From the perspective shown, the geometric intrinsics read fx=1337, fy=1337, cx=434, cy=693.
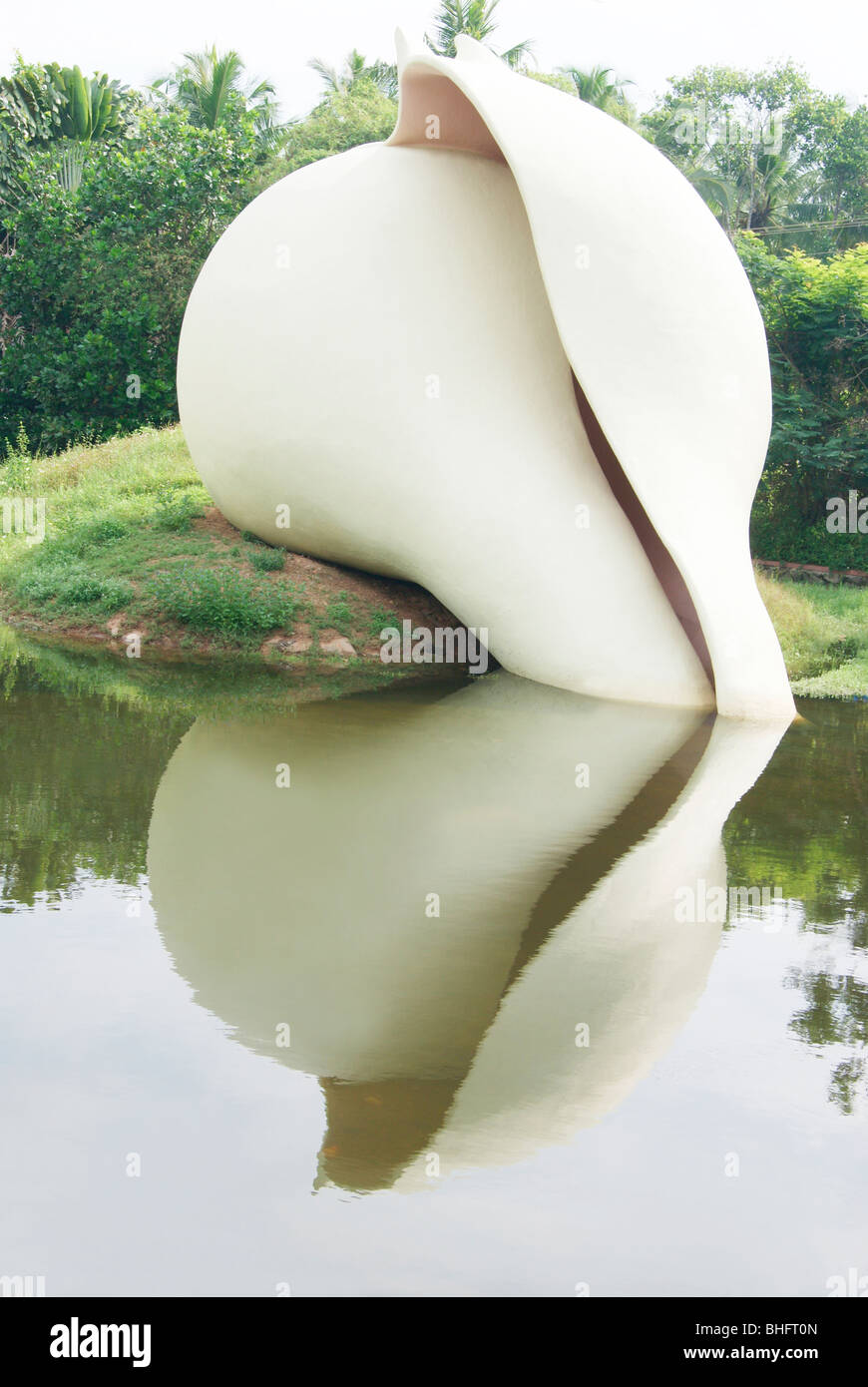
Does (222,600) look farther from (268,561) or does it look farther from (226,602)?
(268,561)

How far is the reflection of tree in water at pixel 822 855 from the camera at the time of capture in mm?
4156

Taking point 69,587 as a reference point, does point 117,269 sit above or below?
above

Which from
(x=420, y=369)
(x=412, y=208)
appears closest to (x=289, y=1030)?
(x=420, y=369)

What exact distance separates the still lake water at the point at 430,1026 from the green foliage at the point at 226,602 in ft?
12.0

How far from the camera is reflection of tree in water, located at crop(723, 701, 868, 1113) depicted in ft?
13.6

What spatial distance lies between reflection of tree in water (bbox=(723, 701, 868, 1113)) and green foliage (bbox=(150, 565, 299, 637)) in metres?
4.49

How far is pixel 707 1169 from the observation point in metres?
3.29

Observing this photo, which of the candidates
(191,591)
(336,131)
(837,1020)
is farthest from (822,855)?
(336,131)

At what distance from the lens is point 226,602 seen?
11.2 meters

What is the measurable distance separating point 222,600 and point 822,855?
254 inches

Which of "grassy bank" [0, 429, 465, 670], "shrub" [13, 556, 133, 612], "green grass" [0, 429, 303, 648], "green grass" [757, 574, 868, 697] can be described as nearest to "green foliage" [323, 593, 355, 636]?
"grassy bank" [0, 429, 465, 670]

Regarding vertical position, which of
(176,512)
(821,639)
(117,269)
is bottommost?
(821,639)

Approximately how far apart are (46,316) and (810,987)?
69.2 feet

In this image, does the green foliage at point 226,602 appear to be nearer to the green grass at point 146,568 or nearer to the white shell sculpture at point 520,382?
the green grass at point 146,568
